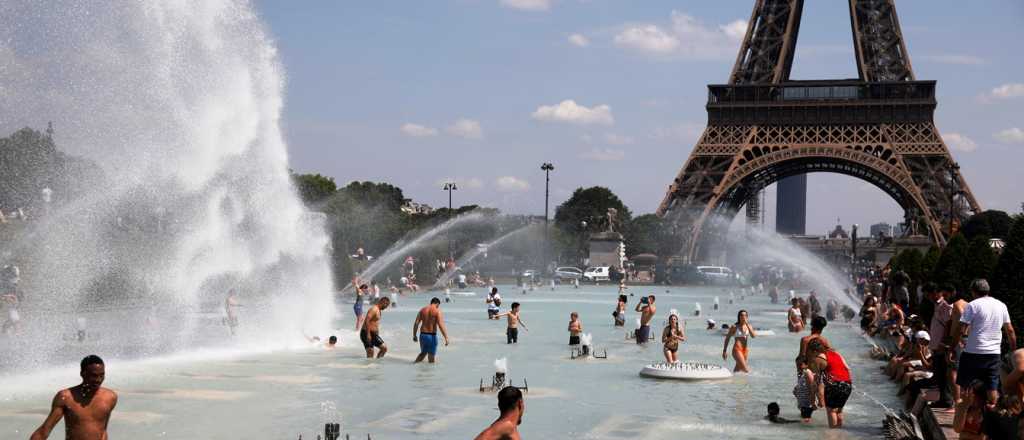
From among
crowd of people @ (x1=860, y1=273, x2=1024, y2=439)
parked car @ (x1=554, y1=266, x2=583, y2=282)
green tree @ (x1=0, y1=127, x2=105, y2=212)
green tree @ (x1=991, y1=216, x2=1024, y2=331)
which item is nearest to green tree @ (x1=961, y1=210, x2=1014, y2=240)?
parked car @ (x1=554, y1=266, x2=583, y2=282)

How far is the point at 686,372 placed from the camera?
75.7 feet

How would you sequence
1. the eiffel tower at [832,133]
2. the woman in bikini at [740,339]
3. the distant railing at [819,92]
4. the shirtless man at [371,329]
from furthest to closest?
the distant railing at [819,92]
the eiffel tower at [832,133]
the shirtless man at [371,329]
the woman in bikini at [740,339]

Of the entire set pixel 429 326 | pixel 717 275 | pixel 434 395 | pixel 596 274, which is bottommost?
pixel 434 395

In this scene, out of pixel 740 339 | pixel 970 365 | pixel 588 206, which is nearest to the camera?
pixel 970 365

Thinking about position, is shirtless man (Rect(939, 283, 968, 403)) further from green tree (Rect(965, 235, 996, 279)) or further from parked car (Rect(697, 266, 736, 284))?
parked car (Rect(697, 266, 736, 284))

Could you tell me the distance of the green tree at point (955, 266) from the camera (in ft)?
98.2

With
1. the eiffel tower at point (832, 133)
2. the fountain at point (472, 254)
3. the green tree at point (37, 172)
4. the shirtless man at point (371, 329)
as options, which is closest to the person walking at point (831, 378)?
the shirtless man at point (371, 329)

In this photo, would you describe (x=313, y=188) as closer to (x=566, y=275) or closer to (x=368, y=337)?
(x=566, y=275)

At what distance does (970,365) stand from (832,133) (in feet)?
266

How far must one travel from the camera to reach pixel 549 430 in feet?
55.6

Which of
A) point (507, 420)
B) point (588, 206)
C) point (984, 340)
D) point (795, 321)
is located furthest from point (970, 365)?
point (588, 206)

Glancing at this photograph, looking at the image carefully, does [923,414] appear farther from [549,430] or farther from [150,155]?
[150,155]

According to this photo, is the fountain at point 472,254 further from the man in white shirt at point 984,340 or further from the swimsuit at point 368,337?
the man in white shirt at point 984,340

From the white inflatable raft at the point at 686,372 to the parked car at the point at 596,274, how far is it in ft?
228
